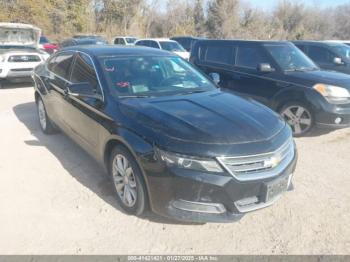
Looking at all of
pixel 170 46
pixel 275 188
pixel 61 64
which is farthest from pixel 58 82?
pixel 170 46

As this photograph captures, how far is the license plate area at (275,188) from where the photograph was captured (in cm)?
290

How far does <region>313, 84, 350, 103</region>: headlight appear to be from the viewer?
5.68 meters

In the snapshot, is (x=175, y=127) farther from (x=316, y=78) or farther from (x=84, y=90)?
(x=316, y=78)

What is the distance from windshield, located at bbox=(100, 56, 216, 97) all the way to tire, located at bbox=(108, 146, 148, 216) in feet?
2.38

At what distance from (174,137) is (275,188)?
1.02 metres

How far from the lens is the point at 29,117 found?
7000 mm

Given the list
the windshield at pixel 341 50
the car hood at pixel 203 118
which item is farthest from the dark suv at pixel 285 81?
the windshield at pixel 341 50

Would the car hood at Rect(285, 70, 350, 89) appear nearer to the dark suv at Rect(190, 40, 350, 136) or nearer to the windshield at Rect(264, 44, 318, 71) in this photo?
the dark suv at Rect(190, 40, 350, 136)

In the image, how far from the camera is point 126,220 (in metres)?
3.33

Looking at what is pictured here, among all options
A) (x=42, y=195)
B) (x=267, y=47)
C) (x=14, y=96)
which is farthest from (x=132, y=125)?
(x=14, y=96)

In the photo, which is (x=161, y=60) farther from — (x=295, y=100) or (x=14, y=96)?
(x=14, y=96)

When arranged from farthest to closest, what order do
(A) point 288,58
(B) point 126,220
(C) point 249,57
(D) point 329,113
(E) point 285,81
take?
(C) point 249,57, (A) point 288,58, (E) point 285,81, (D) point 329,113, (B) point 126,220

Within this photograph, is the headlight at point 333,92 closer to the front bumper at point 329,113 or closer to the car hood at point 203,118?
the front bumper at point 329,113

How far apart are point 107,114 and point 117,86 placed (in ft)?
1.25
